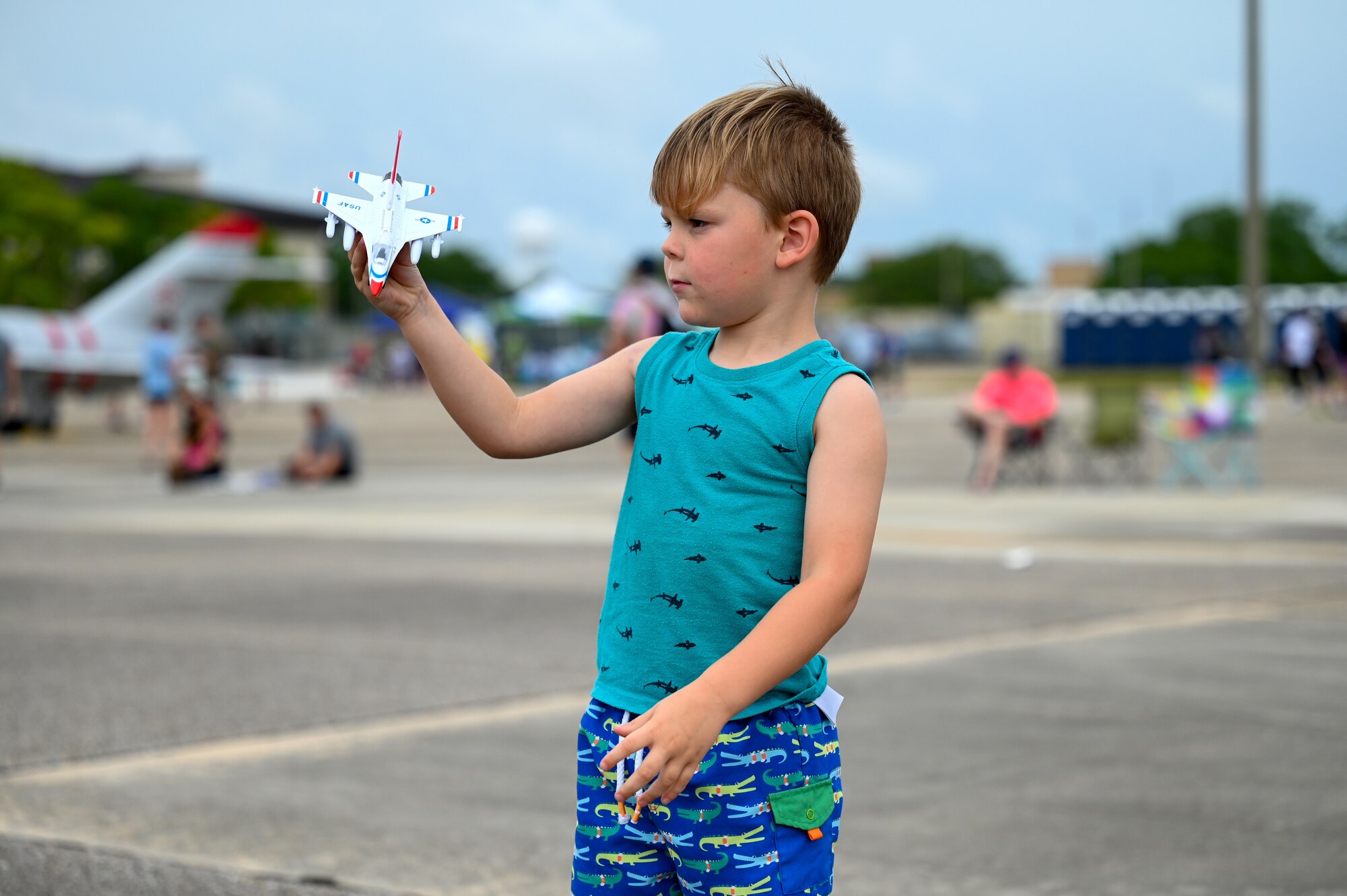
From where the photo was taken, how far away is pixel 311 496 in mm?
15203

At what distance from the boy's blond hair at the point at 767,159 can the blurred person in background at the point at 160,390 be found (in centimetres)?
1876

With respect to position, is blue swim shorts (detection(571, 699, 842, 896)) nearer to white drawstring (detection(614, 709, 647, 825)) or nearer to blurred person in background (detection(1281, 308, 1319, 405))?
white drawstring (detection(614, 709, 647, 825))

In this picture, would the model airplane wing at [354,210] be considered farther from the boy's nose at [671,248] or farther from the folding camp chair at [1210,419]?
the folding camp chair at [1210,419]

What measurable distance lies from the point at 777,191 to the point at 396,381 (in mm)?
55047

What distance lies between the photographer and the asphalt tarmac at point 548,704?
13.7ft

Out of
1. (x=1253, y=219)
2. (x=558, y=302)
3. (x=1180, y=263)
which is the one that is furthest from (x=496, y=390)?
(x=1180, y=263)

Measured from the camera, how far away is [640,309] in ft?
38.5

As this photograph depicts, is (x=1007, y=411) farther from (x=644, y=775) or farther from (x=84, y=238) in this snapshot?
(x=84, y=238)

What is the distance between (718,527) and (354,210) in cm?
67

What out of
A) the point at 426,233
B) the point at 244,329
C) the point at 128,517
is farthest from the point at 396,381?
the point at 426,233

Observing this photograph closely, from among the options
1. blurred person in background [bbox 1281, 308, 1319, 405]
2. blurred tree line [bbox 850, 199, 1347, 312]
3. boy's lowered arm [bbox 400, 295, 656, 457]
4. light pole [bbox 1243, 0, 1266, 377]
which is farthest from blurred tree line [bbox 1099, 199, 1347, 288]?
boy's lowered arm [bbox 400, 295, 656, 457]

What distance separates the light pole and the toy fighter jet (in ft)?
52.7

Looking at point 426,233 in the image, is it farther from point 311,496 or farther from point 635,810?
point 311,496

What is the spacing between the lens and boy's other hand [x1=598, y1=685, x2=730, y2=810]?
76.0 inches
